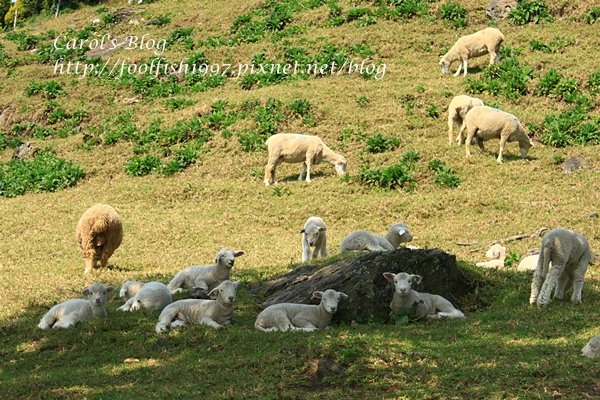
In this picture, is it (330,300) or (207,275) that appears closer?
(330,300)

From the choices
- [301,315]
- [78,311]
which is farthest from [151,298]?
[301,315]

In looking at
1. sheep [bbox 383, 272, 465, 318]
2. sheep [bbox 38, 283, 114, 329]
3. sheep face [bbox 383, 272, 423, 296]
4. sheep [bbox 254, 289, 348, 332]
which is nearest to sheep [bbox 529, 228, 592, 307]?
sheep [bbox 383, 272, 465, 318]

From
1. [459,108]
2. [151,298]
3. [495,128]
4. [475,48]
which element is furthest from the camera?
[475,48]

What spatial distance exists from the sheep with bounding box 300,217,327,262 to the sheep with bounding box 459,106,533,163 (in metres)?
8.46

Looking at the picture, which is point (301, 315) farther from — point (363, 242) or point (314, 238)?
point (314, 238)

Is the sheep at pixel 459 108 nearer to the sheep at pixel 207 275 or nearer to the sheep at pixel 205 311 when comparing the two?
the sheep at pixel 207 275

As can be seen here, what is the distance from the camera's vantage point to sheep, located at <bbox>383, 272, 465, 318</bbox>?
35.5 ft

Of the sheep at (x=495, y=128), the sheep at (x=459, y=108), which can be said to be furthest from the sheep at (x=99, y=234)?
the sheep at (x=459, y=108)

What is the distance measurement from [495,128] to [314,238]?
9138mm

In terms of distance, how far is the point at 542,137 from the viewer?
23.7m

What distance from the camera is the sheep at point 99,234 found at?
16453 millimetres

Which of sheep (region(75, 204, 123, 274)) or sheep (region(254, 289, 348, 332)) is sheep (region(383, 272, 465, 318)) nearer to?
sheep (region(254, 289, 348, 332))

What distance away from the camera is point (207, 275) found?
1313 cm

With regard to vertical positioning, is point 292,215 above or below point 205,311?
above
